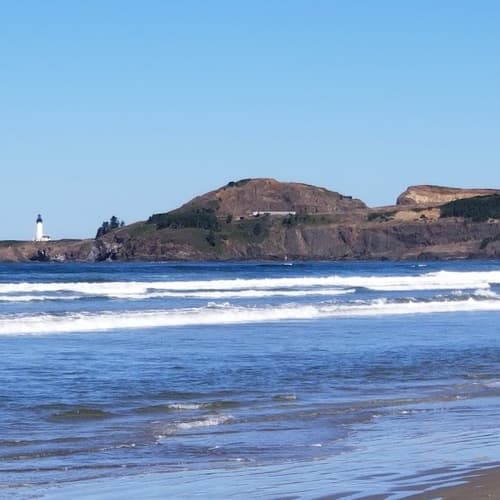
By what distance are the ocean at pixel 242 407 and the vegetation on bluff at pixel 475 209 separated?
149 meters

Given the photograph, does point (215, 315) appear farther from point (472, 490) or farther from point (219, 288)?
point (472, 490)

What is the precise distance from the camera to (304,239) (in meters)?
172

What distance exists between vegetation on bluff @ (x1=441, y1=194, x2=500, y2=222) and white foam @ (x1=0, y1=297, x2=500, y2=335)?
137251 mm

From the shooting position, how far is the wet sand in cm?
842

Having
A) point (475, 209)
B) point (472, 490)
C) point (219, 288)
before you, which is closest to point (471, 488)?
point (472, 490)

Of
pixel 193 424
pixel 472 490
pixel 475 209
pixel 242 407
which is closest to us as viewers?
pixel 472 490

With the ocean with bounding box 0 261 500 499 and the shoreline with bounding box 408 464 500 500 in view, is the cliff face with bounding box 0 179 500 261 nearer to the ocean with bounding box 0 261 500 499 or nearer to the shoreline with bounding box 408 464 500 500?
the ocean with bounding box 0 261 500 499

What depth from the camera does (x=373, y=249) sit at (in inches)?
6619

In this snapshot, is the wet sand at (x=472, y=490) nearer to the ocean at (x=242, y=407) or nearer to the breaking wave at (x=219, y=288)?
the ocean at (x=242, y=407)

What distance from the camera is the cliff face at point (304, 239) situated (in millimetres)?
167500

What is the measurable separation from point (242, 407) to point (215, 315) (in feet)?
57.2

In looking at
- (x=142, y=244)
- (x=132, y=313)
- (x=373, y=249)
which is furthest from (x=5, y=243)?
(x=132, y=313)

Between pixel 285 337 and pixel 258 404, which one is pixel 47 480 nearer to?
pixel 258 404

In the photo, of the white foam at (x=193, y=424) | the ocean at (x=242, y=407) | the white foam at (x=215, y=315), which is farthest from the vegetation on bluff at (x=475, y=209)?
the white foam at (x=193, y=424)
